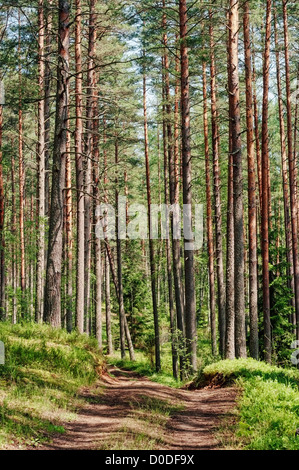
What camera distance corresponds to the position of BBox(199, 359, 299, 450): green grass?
18.3 ft

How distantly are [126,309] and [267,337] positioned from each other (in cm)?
1617

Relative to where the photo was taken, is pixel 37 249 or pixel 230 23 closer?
pixel 230 23

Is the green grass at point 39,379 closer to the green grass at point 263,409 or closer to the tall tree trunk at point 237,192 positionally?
the green grass at point 263,409

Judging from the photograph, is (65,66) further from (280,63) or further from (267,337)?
(280,63)

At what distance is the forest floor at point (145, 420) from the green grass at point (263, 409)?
0.31 meters

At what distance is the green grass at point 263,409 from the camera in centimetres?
559

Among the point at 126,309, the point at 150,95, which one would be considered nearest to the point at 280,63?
the point at 150,95

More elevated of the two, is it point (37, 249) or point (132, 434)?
point (37, 249)

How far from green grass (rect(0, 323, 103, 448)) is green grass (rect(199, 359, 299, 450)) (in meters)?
2.68

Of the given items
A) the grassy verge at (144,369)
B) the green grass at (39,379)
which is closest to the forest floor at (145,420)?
the green grass at (39,379)

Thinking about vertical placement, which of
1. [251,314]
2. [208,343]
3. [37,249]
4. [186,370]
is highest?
[37,249]

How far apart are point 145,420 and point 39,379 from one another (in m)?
2.46

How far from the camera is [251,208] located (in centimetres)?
1394

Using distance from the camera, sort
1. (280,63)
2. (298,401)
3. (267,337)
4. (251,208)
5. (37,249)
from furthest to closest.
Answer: (280,63)
(37,249)
(267,337)
(251,208)
(298,401)
